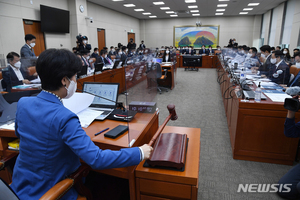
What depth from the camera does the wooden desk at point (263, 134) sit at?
215 centimetres

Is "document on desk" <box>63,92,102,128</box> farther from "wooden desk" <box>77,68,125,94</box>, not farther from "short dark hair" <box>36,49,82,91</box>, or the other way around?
"wooden desk" <box>77,68,125,94</box>

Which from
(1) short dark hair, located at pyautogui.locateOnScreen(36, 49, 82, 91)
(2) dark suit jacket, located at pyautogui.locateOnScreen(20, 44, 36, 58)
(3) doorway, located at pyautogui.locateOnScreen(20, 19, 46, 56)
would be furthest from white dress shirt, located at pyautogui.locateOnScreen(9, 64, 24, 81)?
(3) doorway, located at pyautogui.locateOnScreen(20, 19, 46, 56)

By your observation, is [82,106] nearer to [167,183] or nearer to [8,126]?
[8,126]

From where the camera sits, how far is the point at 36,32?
22.3 ft

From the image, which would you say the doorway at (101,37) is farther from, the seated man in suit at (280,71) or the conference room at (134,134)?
the seated man in suit at (280,71)

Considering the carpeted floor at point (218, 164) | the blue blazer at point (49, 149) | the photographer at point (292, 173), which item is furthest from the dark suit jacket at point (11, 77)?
the photographer at point (292, 173)

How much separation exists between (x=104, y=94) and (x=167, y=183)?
3.09 feet

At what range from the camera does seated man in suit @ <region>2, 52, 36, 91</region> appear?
306 centimetres

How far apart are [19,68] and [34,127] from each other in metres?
2.91

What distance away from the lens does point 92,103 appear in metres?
1.82

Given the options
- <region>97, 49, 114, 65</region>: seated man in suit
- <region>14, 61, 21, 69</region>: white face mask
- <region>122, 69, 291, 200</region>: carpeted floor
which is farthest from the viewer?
<region>97, 49, 114, 65</region>: seated man in suit

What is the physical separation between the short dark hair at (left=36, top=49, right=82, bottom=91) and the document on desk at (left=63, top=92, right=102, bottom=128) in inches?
26.1

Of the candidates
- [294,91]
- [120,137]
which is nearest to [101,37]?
[294,91]

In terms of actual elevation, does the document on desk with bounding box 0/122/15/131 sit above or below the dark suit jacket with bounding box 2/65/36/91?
below
